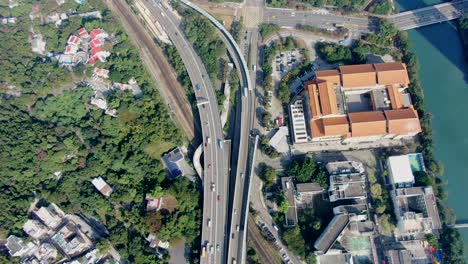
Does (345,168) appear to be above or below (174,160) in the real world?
below

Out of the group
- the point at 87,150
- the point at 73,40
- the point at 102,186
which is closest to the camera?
the point at 102,186

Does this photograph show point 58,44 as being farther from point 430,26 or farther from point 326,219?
point 430,26

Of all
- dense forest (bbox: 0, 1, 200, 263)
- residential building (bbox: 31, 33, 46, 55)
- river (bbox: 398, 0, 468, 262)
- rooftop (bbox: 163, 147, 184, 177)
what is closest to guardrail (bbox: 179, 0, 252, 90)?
dense forest (bbox: 0, 1, 200, 263)

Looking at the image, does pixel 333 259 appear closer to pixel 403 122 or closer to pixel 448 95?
pixel 403 122

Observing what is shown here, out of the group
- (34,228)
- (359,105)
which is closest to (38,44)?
(34,228)

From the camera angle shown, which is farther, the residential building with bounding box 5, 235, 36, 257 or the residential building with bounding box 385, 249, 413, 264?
the residential building with bounding box 385, 249, 413, 264

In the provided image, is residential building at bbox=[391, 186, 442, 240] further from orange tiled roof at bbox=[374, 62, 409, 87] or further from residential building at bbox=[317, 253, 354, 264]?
orange tiled roof at bbox=[374, 62, 409, 87]

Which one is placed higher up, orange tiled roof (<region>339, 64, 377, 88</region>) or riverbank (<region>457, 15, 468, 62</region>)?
riverbank (<region>457, 15, 468, 62</region>)
